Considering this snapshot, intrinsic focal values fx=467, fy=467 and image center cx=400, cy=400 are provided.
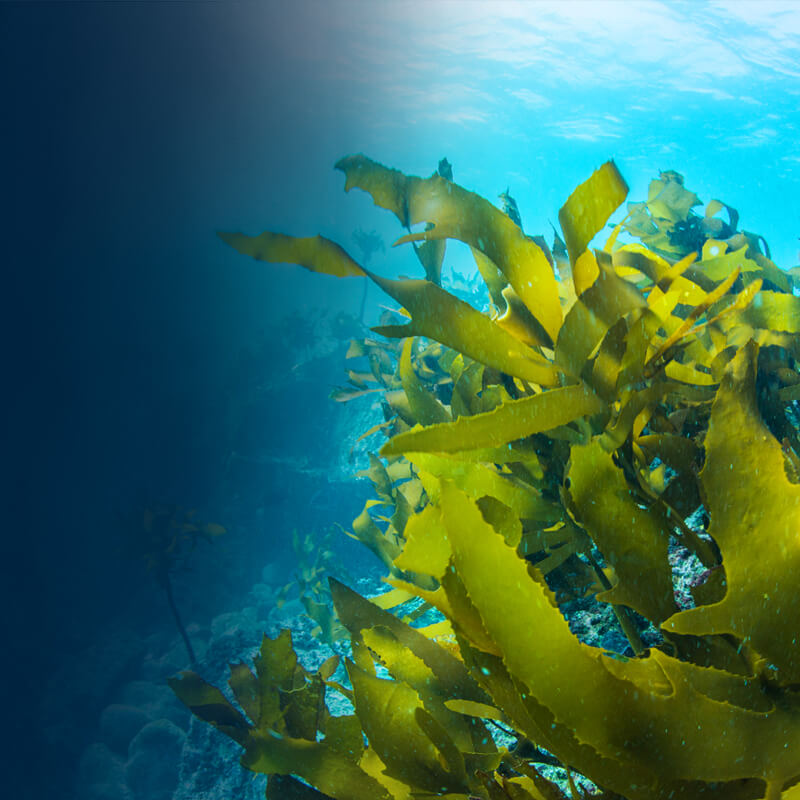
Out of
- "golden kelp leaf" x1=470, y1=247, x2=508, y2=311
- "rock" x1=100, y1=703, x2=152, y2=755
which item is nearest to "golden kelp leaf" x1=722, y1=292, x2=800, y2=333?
"golden kelp leaf" x1=470, y1=247, x2=508, y2=311

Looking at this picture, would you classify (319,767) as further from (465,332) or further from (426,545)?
(465,332)

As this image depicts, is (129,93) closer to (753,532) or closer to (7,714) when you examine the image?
(7,714)

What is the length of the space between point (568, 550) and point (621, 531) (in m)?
0.19

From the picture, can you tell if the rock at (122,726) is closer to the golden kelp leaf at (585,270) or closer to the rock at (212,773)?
→ the rock at (212,773)

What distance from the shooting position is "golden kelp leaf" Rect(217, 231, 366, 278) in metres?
0.52

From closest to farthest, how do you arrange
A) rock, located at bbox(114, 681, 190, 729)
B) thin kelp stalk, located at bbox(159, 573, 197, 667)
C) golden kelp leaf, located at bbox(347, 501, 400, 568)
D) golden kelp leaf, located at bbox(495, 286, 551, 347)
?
golden kelp leaf, located at bbox(495, 286, 551, 347) → golden kelp leaf, located at bbox(347, 501, 400, 568) → thin kelp stalk, located at bbox(159, 573, 197, 667) → rock, located at bbox(114, 681, 190, 729)

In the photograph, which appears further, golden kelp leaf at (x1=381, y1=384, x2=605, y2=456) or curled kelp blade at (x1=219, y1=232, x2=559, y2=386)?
curled kelp blade at (x1=219, y1=232, x2=559, y2=386)

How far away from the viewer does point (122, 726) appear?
890 cm

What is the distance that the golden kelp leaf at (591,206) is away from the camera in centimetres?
41

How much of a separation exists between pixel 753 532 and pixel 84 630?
68.4ft

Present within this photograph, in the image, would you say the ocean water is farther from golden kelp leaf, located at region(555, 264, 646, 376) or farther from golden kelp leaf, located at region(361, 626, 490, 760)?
golden kelp leaf, located at region(555, 264, 646, 376)

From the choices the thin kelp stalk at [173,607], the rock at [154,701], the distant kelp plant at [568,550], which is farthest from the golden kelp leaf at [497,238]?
the rock at [154,701]

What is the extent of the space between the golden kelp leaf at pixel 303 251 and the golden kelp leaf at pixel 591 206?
0.22 m

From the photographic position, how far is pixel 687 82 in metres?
19.9
